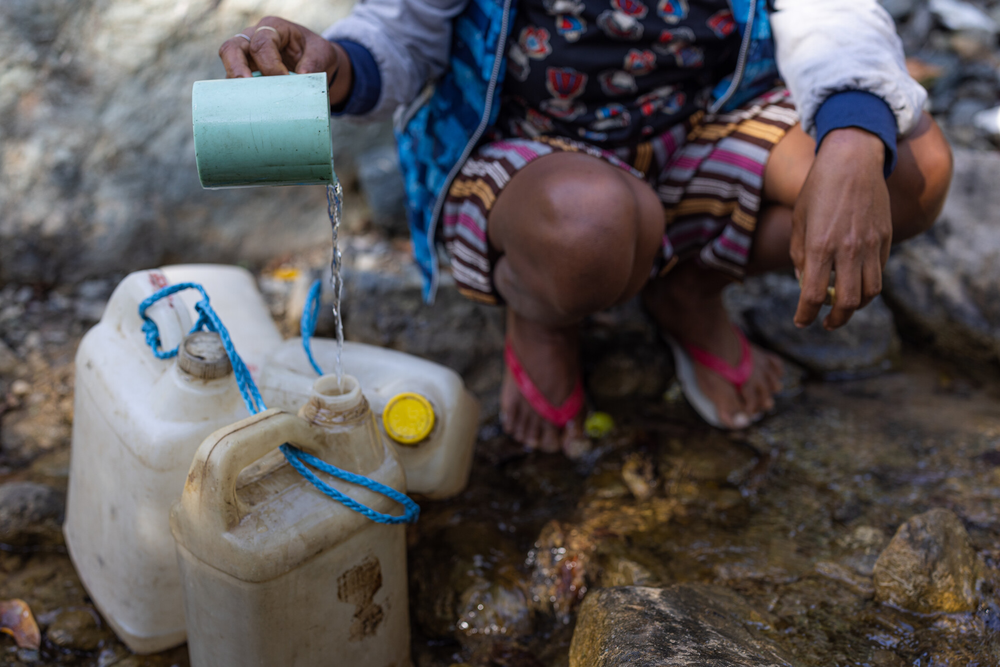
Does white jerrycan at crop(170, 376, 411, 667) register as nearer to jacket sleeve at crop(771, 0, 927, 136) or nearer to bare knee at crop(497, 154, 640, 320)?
bare knee at crop(497, 154, 640, 320)

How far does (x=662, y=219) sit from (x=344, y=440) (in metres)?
0.95

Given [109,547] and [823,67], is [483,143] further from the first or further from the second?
[109,547]

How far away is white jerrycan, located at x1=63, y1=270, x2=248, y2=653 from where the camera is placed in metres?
1.26

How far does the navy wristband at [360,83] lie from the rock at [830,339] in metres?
1.50

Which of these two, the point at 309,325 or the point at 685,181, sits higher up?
the point at 685,181

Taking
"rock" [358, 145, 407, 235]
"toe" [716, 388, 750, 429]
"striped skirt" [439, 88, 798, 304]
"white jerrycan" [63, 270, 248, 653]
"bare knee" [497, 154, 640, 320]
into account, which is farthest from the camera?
"rock" [358, 145, 407, 235]

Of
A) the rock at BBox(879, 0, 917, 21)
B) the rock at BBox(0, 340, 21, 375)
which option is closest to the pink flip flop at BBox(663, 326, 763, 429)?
the rock at BBox(0, 340, 21, 375)

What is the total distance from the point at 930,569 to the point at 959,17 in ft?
13.7

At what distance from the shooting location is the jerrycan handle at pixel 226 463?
106cm

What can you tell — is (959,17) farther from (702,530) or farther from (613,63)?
(702,530)

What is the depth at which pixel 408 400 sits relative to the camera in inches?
55.6

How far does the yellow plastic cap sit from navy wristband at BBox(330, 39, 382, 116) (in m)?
0.72

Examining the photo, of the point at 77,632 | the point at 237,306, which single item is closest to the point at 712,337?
the point at 237,306

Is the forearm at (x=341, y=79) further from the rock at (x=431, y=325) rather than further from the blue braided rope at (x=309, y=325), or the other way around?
the rock at (x=431, y=325)
